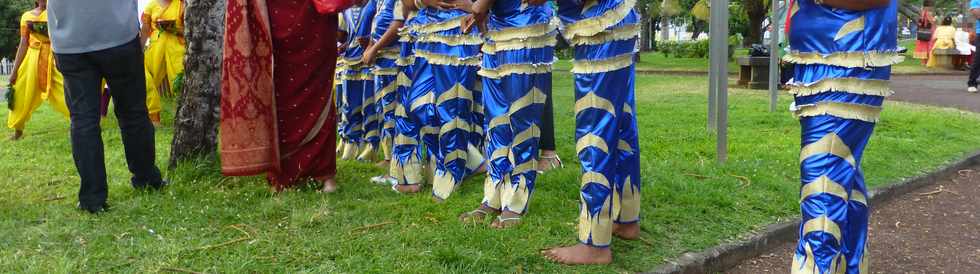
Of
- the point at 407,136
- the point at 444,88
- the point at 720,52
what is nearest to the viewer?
the point at 444,88

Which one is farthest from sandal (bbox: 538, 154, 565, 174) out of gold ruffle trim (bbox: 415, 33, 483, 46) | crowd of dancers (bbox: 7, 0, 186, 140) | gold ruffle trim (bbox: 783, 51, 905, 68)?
crowd of dancers (bbox: 7, 0, 186, 140)

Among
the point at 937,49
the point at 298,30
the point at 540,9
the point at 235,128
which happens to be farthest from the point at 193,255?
the point at 937,49

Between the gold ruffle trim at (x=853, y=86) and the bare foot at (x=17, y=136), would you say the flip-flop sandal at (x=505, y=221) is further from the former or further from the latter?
the bare foot at (x=17, y=136)

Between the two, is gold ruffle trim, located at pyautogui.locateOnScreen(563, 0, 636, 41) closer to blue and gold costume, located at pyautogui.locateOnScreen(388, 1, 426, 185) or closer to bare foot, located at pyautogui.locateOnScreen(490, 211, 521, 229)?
bare foot, located at pyautogui.locateOnScreen(490, 211, 521, 229)

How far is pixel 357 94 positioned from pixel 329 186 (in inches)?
56.9

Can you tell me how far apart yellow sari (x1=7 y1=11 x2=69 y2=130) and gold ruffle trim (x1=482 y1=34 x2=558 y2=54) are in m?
5.41

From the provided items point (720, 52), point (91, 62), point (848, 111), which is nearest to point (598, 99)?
point (848, 111)

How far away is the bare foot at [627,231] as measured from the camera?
3.71 m

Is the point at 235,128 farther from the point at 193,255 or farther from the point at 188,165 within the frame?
the point at 193,255

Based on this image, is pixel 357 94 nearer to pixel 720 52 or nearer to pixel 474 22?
pixel 474 22

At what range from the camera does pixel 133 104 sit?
4.41 m

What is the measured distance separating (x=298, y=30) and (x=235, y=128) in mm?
681

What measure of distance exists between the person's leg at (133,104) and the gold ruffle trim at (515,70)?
2018 mm

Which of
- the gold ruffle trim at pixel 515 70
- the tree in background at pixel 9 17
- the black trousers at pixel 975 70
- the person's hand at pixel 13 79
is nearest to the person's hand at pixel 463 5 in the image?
the gold ruffle trim at pixel 515 70
